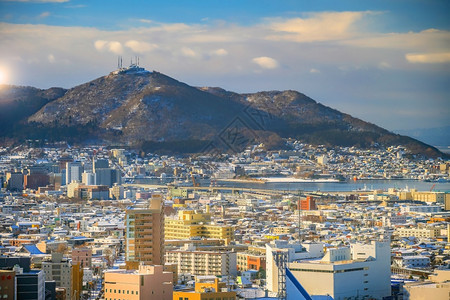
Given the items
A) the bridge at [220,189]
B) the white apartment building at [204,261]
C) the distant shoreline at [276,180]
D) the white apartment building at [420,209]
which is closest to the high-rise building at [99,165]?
the bridge at [220,189]

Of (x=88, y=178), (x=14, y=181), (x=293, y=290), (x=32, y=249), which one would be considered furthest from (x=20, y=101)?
(x=293, y=290)

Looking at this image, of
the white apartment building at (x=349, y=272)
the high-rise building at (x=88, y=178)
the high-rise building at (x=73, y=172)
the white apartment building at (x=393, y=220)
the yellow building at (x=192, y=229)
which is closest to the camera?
the white apartment building at (x=349, y=272)

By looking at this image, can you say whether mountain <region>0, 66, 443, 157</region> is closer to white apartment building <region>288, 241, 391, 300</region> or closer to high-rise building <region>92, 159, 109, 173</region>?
high-rise building <region>92, 159, 109, 173</region>

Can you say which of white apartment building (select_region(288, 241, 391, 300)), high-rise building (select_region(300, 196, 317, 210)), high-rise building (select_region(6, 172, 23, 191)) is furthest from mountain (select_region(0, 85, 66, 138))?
white apartment building (select_region(288, 241, 391, 300))

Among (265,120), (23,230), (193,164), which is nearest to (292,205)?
(23,230)

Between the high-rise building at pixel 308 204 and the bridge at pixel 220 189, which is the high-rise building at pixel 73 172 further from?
the high-rise building at pixel 308 204
